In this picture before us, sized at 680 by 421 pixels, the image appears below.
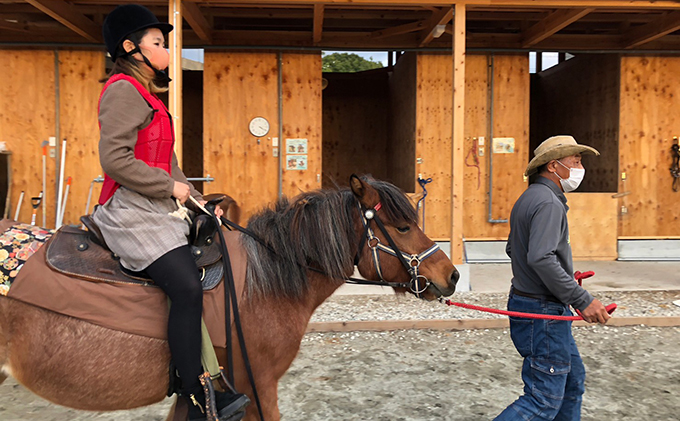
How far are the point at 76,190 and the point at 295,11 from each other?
4.65m

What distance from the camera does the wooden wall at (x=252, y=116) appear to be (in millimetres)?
8375

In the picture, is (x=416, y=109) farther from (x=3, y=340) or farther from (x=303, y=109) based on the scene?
(x=3, y=340)

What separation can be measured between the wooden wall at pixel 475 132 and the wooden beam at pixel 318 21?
1864 millimetres

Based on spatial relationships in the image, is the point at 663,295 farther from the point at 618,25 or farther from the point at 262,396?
the point at 262,396

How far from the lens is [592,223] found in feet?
28.3

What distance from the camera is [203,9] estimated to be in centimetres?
756

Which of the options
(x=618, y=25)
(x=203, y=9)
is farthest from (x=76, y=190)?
(x=618, y=25)

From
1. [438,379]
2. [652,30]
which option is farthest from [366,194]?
[652,30]

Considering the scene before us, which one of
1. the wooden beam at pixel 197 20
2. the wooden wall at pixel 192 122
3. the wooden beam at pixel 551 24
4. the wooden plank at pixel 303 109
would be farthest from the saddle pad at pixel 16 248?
the wooden wall at pixel 192 122

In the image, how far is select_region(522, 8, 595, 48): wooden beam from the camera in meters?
6.70

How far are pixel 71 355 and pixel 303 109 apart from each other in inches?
278

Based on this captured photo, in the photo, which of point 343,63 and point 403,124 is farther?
point 343,63

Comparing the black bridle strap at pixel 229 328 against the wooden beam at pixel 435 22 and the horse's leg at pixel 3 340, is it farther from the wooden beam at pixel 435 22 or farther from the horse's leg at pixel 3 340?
the wooden beam at pixel 435 22

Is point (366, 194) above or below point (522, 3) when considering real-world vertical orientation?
below
